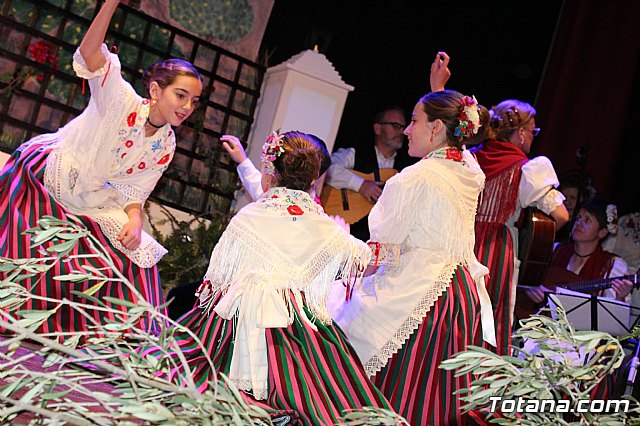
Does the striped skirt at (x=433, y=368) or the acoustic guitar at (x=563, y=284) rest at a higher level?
the acoustic guitar at (x=563, y=284)

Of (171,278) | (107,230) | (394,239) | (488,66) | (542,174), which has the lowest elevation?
(171,278)

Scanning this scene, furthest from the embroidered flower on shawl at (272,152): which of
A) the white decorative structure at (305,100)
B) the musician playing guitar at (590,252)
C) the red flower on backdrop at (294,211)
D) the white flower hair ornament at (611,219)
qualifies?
the white flower hair ornament at (611,219)

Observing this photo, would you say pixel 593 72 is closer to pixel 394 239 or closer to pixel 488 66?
pixel 488 66

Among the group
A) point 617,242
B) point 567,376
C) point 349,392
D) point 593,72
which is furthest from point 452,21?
point 567,376

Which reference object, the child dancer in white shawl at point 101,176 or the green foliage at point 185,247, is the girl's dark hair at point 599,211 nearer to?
the green foliage at point 185,247

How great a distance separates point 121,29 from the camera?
5.87 meters

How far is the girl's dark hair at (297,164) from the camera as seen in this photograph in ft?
11.2

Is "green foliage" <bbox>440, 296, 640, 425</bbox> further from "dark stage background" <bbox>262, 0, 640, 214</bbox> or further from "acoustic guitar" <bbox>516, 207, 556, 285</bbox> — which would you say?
"dark stage background" <bbox>262, 0, 640, 214</bbox>

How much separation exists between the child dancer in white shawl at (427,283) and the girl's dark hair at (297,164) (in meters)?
0.36

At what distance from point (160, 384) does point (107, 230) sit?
8.50 feet

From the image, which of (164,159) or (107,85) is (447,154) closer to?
(164,159)

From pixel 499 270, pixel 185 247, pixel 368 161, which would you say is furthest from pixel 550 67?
pixel 185 247

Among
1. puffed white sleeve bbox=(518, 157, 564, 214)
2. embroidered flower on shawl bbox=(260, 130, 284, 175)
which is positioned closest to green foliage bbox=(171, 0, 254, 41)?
puffed white sleeve bbox=(518, 157, 564, 214)
